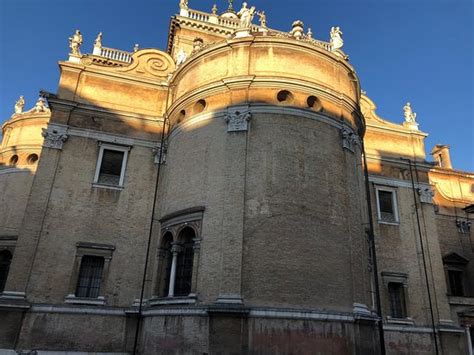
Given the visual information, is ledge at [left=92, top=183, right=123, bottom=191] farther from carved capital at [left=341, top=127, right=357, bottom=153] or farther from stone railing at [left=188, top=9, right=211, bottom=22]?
stone railing at [left=188, top=9, right=211, bottom=22]

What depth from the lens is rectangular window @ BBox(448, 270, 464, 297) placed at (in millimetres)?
23266

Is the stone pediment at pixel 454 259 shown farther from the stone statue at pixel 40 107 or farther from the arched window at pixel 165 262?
the stone statue at pixel 40 107

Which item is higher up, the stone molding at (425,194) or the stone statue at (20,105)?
the stone statue at (20,105)

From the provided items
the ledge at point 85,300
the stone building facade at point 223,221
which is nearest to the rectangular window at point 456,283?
the stone building facade at point 223,221

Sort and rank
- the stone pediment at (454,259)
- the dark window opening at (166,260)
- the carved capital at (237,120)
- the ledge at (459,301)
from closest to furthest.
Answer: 1. the carved capital at (237,120)
2. the dark window opening at (166,260)
3. the ledge at (459,301)
4. the stone pediment at (454,259)

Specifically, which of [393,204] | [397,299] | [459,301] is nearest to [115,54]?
[393,204]

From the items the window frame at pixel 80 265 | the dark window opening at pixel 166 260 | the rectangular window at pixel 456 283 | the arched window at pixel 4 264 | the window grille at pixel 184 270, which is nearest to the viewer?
the window grille at pixel 184 270

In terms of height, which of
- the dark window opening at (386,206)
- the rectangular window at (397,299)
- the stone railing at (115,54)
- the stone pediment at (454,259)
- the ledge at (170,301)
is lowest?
the ledge at (170,301)

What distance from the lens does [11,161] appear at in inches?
968

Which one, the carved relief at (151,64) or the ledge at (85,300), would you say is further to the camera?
the carved relief at (151,64)

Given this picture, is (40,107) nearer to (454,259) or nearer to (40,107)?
(40,107)

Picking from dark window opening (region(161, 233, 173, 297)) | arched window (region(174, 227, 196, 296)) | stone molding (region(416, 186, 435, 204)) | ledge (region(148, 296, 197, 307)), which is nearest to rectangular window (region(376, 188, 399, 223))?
stone molding (region(416, 186, 435, 204))

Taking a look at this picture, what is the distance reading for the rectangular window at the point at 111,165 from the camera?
17.5m

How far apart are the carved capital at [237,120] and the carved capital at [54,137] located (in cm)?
754
